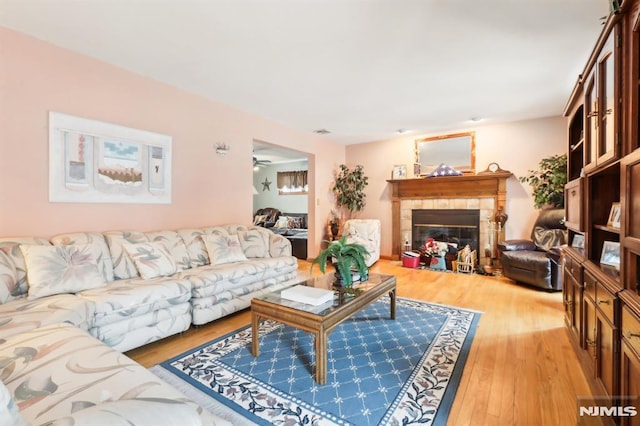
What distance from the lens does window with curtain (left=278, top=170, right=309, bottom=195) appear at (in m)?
8.32

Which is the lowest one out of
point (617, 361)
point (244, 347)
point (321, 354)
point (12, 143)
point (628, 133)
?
point (244, 347)

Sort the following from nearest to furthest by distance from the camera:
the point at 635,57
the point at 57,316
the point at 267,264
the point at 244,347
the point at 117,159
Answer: the point at 635,57, the point at 57,316, the point at 244,347, the point at 117,159, the point at 267,264

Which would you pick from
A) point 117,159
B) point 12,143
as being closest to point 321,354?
point 117,159

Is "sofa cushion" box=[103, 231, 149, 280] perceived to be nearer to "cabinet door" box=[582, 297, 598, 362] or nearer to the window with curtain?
"cabinet door" box=[582, 297, 598, 362]

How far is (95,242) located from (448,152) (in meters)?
5.24

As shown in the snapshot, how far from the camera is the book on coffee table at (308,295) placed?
6.69 feet

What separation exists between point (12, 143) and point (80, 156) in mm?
430

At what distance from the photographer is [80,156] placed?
8.76 feet

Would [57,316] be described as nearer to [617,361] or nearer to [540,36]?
[617,361]

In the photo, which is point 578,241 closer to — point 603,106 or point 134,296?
point 603,106

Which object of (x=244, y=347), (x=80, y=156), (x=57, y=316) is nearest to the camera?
(x=57, y=316)

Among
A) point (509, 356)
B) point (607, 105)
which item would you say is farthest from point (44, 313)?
point (607, 105)

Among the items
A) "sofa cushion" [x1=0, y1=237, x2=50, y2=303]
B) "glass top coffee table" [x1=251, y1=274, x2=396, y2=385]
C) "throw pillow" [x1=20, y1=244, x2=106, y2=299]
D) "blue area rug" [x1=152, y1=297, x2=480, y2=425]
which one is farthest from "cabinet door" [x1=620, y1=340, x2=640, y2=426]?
"sofa cushion" [x1=0, y1=237, x2=50, y2=303]

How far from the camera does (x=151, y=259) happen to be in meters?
2.66
